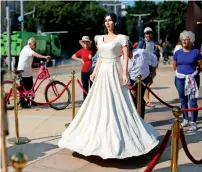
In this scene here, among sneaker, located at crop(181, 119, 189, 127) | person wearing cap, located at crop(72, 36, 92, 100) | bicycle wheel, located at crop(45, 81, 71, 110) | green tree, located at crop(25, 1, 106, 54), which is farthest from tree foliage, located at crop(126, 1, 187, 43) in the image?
sneaker, located at crop(181, 119, 189, 127)

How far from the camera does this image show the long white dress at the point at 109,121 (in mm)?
4906

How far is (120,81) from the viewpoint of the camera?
522 centimetres

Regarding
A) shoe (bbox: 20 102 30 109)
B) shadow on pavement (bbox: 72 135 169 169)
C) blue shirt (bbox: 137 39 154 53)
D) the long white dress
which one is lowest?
shoe (bbox: 20 102 30 109)

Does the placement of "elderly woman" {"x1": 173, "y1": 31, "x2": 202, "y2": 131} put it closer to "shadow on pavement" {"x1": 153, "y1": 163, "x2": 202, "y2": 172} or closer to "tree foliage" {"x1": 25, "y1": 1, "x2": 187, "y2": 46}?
"shadow on pavement" {"x1": 153, "y1": 163, "x2": 202, "y2": 172}

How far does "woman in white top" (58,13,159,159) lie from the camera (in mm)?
4914

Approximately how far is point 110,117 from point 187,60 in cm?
217

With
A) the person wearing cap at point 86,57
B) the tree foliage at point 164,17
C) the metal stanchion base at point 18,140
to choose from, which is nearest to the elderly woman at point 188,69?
the person wearing cap at point 86,57

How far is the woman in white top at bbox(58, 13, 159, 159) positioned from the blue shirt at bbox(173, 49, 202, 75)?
1.70 meters

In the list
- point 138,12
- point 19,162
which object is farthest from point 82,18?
point 19,162

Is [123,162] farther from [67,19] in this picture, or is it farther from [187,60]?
[67,19]

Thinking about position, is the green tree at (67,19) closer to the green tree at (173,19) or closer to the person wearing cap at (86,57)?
the green tree at (173,19)

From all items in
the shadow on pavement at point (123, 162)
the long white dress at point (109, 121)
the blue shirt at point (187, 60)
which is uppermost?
the blue shirt at point (187, 60)

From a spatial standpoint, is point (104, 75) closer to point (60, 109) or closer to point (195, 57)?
point (195, 57)

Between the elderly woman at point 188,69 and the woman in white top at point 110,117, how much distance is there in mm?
1627
